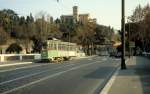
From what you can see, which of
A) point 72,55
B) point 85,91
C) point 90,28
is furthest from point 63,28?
point 85,91

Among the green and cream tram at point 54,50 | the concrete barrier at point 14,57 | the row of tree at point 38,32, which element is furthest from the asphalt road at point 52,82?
the row of tree at point 38,32

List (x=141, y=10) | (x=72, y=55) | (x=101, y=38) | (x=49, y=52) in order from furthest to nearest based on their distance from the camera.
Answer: (x=101, y=38) < (x=141, y=10) < (x=72, y=55) < (x=49, y=52)

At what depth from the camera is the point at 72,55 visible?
8325 cm

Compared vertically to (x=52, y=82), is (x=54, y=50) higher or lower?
higher

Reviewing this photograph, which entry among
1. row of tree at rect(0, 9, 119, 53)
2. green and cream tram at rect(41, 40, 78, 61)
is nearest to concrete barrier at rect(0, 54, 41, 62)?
green and cream tram at rect(41, 40, 78, 61)

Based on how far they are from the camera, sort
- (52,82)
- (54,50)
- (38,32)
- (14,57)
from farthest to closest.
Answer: (38,32) → (14,57) → (54,50) → (52,82)

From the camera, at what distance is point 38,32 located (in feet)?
380

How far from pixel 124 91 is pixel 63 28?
13543cm

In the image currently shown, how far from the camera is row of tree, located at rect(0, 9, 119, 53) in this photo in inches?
4589

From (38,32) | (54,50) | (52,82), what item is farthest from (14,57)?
(52,82)

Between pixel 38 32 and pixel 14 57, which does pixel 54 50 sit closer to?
pixel 14 57

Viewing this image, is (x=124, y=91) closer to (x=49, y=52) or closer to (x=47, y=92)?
(x=47, y=92)

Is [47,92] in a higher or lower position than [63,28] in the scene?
lower

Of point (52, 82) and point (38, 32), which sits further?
point (38, 32)
